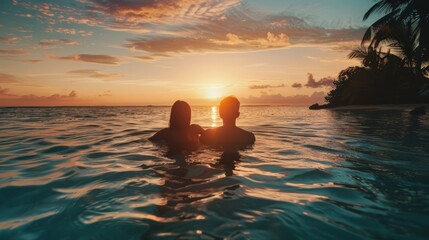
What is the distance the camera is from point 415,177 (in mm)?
3580

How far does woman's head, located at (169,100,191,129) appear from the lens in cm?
538

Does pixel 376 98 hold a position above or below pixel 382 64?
below

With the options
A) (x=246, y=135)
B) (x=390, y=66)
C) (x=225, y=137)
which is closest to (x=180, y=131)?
(x=225, y=137)

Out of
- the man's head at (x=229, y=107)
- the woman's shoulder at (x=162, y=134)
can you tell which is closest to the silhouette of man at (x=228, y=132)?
the man's head at (x=229, y=107)

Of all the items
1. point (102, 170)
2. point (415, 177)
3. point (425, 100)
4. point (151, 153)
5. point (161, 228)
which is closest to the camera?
point (161, 228)

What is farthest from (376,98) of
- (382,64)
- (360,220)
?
(360,220)

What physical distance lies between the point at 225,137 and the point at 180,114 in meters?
1.11

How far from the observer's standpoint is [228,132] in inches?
231

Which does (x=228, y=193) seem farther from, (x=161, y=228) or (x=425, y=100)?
(x=425, y=100)

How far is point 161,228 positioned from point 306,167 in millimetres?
2786

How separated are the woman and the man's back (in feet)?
0.93

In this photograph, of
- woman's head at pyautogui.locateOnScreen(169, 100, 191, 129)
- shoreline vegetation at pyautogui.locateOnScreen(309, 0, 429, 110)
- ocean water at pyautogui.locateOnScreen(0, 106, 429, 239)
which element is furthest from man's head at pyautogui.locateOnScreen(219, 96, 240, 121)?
shoreline vegetation at pyautogui.locateOnScreen(309, 0, 429, 110)

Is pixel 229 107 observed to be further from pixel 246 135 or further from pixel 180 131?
pixel 180 131

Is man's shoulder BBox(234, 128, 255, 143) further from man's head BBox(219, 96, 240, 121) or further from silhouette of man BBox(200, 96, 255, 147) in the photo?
man's head BBox(219, 96, 240, 121)
